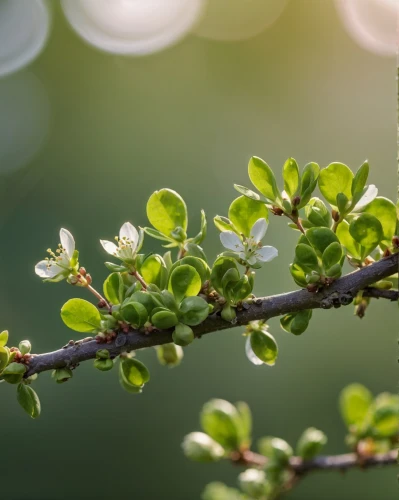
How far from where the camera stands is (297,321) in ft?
3.11

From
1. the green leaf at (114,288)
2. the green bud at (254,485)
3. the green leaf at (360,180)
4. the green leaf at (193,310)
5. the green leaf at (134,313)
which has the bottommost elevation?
the green bud at (254,485)

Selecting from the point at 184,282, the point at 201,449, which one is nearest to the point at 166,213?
the point at 184,282

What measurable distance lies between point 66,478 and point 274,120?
23.4ft

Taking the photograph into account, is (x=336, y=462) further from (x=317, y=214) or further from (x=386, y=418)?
(x=317, y=214)

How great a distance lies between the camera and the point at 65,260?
1.05 meters

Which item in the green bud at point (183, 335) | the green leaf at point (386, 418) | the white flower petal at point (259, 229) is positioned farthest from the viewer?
the green leaf at point (386, 418)

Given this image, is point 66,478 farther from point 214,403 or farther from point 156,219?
point 156,219

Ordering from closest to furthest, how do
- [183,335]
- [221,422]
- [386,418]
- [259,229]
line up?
1. [183,335]
2. [259,229]
3. [386,418]
4. [221,422]

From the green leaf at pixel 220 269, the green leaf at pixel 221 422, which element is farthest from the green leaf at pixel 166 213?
the green leaf at pixel 221 422

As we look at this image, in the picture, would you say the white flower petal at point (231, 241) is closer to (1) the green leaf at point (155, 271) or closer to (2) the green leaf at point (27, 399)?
(1) the green leaf at point (155, 271)

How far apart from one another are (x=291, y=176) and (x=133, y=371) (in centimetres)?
45

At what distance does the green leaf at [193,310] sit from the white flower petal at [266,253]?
0.51ft

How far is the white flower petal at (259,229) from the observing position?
3.21 ft

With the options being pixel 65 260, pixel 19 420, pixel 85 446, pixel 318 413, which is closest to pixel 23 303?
pixel 19 420
